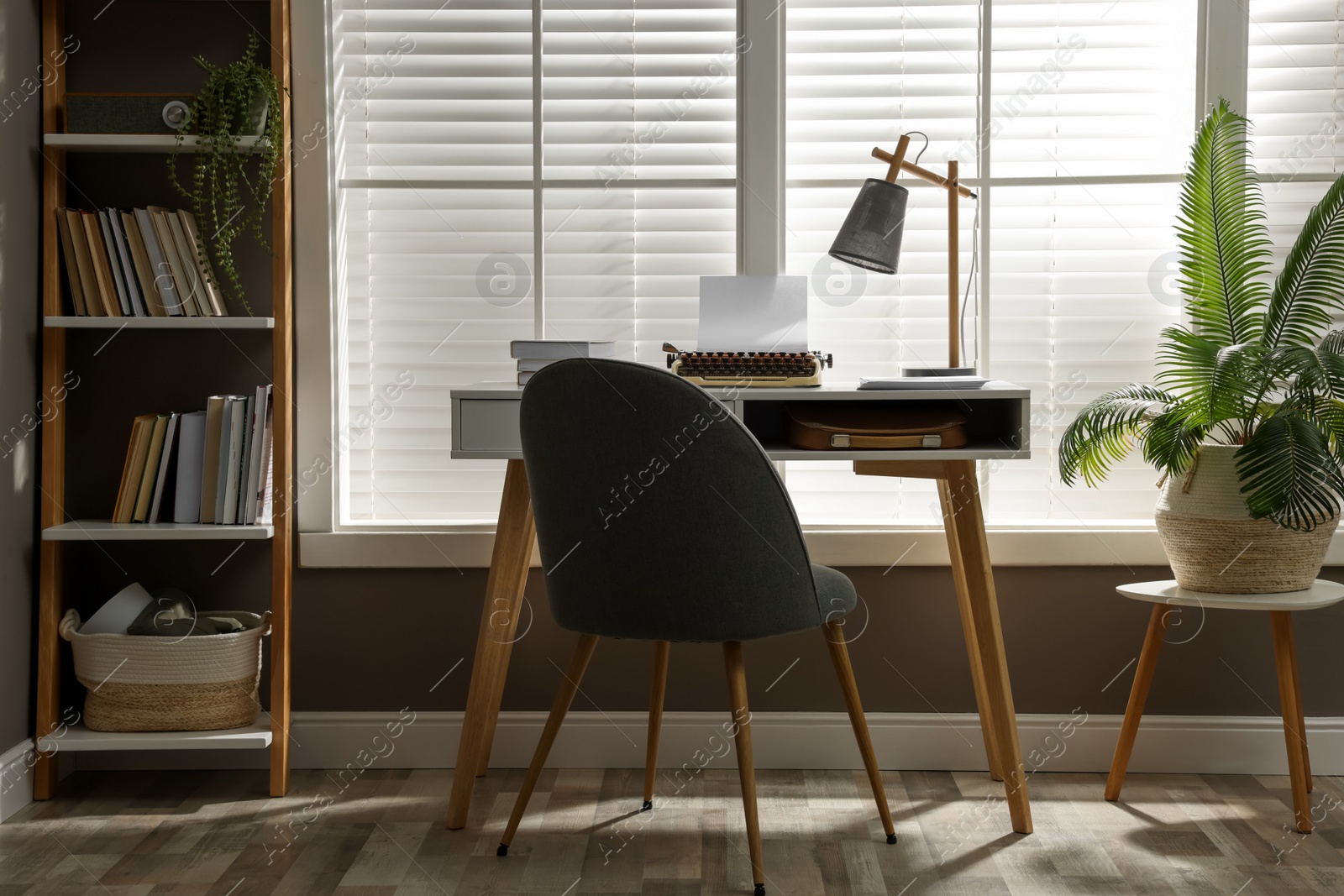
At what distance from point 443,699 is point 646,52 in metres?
1.55

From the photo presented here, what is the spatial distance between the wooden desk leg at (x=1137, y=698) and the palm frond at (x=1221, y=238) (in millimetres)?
586

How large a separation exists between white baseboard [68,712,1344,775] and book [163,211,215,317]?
958 mm

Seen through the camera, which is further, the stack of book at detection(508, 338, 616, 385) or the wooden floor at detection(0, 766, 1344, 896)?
the stack of book at detection(508, 338, 616, 385)

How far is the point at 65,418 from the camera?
2.31m

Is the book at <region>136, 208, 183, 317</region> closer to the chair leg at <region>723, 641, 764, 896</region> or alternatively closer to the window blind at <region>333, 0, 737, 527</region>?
the window blind at <region>333, 0, 737, 527</region>

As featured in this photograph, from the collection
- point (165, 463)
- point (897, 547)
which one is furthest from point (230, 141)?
point (897, 547)

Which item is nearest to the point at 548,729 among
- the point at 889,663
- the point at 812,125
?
the point at 889,663

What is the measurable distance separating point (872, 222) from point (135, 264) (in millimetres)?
1514

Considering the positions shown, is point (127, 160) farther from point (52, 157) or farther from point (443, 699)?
point (443, 699)

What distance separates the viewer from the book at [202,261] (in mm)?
2162

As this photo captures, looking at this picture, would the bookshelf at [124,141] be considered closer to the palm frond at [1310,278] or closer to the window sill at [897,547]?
the window sill at [897,547]

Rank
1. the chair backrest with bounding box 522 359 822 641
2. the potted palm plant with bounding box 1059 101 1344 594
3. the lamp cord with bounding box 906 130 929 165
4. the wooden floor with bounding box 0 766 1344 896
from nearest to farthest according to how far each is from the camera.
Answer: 1. the chair backrest with bounding box 522 359 822 641
2. the wooden floor with bounding box 0 766 1344 896
3. the potted palm plant with bounding box 1059 101 1344 594
4. the lamp cord with bounding box 906 130 929 165

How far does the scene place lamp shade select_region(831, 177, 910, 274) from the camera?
2064 millimetres

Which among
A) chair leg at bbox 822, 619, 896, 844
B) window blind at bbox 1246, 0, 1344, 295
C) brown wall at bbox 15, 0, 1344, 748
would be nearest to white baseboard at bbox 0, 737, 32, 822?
brown wall at bbox 15, 0, 1344, 748
